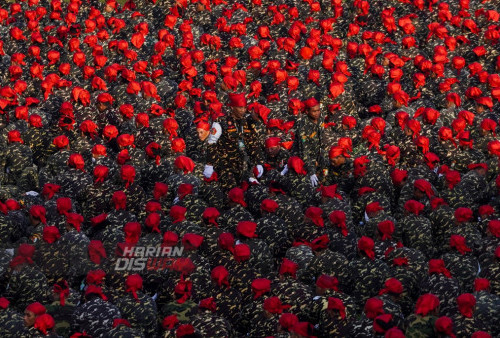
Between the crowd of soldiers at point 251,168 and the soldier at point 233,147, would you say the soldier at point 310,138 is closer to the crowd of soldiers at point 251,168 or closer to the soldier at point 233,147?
the crowd of soldiers at point 251,168

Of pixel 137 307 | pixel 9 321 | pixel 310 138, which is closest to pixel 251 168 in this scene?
pixel 310 138

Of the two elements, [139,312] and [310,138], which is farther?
[310,138]

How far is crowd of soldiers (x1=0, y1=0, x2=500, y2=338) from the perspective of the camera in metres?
15.9

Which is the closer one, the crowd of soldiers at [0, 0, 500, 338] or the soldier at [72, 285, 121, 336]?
the soldier at [72, 285, 121, 336]

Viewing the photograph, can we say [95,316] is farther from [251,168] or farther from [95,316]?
[251,168]

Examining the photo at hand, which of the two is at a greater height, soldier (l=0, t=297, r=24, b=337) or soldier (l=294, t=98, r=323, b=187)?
soldier (l=294, t=98, r=323, b=187)

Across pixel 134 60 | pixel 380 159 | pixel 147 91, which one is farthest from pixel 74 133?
pixel 380 159

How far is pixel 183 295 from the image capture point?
1603cm

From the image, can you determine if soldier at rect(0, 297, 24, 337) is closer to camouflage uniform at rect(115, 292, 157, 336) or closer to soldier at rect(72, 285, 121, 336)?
soldier at rect(72, 285, 121, 336)

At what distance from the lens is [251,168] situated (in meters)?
20.4

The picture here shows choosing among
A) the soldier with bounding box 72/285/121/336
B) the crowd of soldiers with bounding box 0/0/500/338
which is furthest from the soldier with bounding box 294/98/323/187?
the soldier with bounding box 72/285/121/336

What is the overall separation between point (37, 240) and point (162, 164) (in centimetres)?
341

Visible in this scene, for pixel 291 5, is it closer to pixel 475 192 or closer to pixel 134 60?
pixel 134 60

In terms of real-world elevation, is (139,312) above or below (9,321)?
above
